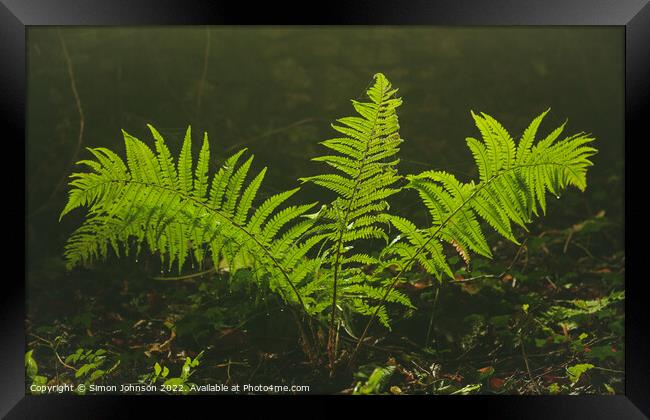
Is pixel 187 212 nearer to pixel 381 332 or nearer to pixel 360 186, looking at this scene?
pixel 360 186

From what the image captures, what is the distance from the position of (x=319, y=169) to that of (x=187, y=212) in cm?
53

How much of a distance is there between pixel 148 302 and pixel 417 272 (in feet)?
3.47

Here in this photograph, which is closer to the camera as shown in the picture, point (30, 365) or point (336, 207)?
point (336, 207)

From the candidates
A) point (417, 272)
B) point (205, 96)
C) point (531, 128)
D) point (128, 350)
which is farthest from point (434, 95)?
point (128, 350)

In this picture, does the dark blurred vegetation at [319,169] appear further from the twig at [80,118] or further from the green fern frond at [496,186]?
the green fern frond at [496,186]

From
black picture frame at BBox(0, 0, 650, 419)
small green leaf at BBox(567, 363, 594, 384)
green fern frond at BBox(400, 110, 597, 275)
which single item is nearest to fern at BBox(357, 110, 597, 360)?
green fern frond at BBox(400, 110, 597, 275)

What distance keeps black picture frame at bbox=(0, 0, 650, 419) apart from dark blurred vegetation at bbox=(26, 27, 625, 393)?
0.15 feet

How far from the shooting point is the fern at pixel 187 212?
102 inches

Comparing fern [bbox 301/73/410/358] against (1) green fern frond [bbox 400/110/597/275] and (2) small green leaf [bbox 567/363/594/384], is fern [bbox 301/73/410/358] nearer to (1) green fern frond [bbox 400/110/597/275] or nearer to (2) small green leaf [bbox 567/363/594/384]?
(1) green fern frond [bbox 400/110/597/275]

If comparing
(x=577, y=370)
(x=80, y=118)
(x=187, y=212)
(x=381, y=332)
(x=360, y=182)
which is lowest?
(x=577, y=370)
